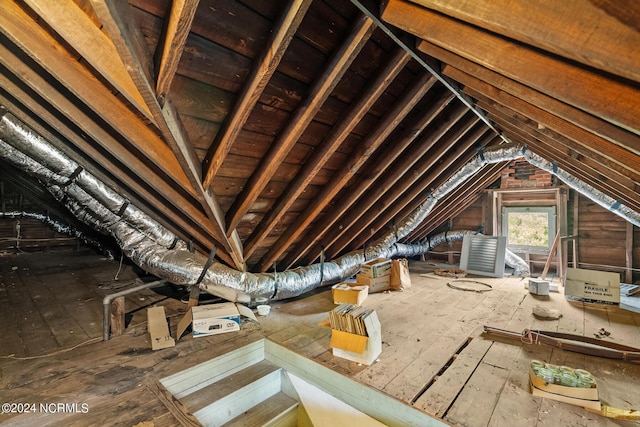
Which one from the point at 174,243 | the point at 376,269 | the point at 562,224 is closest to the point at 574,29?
the point at 174,243

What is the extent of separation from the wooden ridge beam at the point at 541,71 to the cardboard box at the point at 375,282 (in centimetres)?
306

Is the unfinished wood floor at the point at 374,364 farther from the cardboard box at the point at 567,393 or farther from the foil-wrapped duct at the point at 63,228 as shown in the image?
the foil-wrapped duct at the point at 63,228

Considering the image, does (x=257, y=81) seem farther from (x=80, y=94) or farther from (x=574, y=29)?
(x=574, y=29)

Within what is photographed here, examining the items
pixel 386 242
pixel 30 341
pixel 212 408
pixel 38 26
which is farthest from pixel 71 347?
pixel 386 242

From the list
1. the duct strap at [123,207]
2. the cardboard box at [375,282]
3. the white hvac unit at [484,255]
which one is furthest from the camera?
the white hvac unit at [484,255]

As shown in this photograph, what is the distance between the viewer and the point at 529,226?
5383 millimetres

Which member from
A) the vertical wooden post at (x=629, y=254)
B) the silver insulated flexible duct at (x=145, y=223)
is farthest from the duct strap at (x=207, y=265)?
the vertical wooden post at (x=629, y=254)

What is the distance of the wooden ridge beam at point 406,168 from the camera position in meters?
2.64

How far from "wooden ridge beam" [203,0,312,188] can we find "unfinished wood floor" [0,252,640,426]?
138 cm

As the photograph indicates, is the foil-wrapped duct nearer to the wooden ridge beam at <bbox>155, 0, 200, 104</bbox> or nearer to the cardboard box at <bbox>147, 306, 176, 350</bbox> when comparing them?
the cardboard box at <bbox>147, 306, 176, 350</bbox>

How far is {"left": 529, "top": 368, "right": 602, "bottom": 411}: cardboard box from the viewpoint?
164 cm

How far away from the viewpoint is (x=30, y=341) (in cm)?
235

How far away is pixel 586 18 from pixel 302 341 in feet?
8.06

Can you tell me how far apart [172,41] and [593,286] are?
4582 mm
